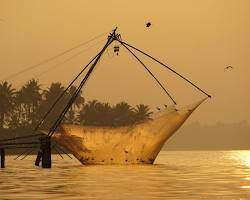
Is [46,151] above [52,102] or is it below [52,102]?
below

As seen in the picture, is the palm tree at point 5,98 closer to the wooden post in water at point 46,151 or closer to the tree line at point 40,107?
the tree line at point 40,107

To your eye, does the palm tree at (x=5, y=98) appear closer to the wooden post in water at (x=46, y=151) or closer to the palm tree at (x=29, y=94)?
the palm tree at (x=29, y=94)

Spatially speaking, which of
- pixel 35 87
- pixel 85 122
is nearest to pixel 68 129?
pixel 35 87

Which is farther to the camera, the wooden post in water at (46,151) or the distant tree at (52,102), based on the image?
the distant tree at (52,102)

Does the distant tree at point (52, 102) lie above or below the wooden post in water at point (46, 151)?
above

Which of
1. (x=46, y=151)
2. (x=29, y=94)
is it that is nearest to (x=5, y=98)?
(x=29, y=94)

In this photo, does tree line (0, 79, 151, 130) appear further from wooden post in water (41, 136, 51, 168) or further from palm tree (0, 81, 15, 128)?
wooden post in water (41, 136, 51, 168)

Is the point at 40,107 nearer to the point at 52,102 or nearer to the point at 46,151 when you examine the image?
the point at 52,102

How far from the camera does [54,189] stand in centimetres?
2545

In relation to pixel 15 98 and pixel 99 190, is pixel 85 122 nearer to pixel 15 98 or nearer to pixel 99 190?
pixel 15 98

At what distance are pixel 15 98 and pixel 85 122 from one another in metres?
19.5

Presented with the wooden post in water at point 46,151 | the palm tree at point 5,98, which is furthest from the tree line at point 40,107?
the wooden post in water at point 46,151

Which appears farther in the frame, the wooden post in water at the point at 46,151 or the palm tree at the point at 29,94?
the palm tree at the point at 29,94

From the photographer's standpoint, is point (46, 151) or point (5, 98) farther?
point (5, 98)
